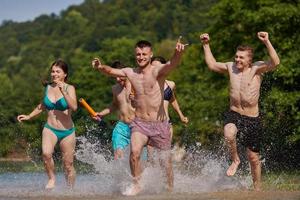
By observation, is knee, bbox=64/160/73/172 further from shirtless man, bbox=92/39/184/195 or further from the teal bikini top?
shirtless man, bbox=92/39/184/195

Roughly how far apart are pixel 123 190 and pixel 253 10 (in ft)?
79.7

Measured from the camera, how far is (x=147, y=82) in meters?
10.8

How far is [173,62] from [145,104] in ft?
2.49

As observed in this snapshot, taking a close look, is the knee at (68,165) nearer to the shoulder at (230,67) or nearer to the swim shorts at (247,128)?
the swim shorts at (247,128)

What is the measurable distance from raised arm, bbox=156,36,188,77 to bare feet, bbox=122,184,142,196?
148 centimetres

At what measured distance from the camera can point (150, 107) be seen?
35.7 ft

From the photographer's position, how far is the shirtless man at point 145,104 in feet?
35.0

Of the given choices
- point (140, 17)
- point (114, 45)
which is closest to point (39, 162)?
point (114, 45)

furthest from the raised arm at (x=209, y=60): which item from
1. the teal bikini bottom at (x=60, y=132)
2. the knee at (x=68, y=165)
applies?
the knee at (x=68, y=165)

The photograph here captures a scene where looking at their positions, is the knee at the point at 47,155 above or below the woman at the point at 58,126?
below

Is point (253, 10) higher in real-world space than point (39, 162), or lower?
higher

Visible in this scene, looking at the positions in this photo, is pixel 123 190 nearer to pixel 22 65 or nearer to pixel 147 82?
pixel 147 82

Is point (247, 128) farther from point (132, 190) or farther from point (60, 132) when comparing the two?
point (60, 132)

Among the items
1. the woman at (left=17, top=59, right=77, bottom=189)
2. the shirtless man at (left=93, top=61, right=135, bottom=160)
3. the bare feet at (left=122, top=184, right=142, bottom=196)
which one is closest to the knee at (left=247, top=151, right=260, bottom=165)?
the bare feet at (left=122, top=184, right=142, bottom=196)
